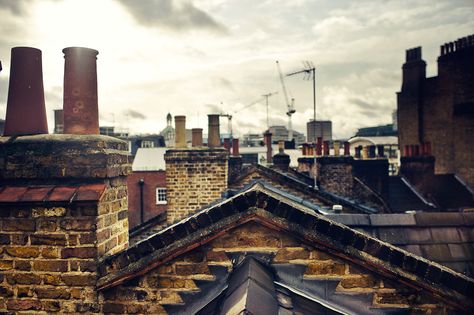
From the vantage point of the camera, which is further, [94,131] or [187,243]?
[94,131]

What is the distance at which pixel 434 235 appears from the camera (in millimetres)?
4941

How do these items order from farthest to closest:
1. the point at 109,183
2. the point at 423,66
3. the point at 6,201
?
the point at 423,66 → the point at 109,183 → the point at 6,201

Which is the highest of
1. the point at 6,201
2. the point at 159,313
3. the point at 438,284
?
the point at 6,201

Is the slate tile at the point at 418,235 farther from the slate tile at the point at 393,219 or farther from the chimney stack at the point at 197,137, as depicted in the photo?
the chimney stack at the point at 197,137

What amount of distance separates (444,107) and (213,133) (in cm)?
2140

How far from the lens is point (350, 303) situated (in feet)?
11.5

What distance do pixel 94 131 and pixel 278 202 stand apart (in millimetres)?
2009

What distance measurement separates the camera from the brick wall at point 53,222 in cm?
342

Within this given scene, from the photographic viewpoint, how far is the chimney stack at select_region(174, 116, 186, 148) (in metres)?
11.9

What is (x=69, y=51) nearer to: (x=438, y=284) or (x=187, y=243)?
(x=187, y=243)

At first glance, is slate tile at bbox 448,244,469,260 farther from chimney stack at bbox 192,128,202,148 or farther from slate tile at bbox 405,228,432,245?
chimney stack at bbox 192,128,202,148

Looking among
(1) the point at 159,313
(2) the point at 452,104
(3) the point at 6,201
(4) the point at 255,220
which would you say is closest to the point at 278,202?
(4) the point at 255,220

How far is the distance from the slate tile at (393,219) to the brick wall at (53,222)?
372 centimetres

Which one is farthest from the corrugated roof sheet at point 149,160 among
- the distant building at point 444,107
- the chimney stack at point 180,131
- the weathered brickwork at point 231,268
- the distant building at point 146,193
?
the weathered brickwork at point 231,268
